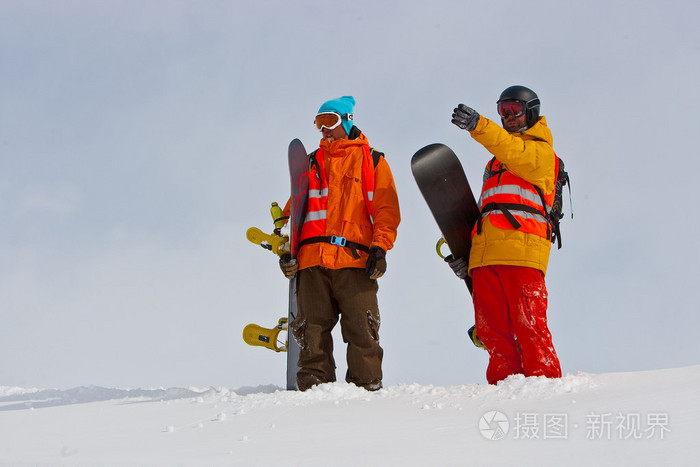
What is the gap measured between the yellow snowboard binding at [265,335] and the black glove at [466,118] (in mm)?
2003

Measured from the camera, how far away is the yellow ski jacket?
373cm

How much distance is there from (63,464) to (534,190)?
2.99m

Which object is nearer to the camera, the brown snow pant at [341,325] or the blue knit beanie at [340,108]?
the brown snow pant at [341,325]

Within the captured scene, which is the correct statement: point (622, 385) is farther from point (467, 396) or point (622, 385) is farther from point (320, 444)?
point (320, 444)

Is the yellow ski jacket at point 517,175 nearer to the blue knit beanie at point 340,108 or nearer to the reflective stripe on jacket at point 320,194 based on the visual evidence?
the reflective stripe on jacket at point 320,194

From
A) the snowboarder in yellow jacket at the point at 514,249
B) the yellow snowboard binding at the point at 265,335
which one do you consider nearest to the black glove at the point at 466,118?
the snowboarder in yellow jacket at the point at 514,249

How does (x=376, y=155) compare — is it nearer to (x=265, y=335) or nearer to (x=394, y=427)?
(x=265, y=335)

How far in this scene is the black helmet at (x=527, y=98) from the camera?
4.19 m

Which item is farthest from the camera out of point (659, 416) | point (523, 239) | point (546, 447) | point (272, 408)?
point (523, 239)

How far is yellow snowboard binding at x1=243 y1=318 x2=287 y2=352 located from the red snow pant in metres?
1.51

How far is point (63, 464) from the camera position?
2391 millimetres

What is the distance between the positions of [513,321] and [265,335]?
6.19 ft

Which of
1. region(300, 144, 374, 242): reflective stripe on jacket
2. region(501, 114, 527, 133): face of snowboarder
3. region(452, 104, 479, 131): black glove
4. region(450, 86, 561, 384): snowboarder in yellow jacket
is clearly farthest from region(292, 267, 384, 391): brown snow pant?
region(501, 114, 527, 133): face of snowboarder

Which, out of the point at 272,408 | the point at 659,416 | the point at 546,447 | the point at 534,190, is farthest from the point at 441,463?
the point at 534,190
